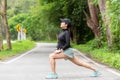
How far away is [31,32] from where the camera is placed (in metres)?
90.1

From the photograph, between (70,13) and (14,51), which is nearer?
(14,51)

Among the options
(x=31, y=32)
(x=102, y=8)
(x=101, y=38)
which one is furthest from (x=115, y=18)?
(x=31, y=32)

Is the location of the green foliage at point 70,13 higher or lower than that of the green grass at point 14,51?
higher

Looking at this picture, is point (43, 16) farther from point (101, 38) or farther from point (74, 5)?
point (101, 38)

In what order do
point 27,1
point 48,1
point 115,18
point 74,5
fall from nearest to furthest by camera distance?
point 115,18 → point 74,5 → point 48,1 → point 27,1

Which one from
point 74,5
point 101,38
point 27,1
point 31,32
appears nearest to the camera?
point 101,38

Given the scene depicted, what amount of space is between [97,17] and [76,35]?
64.9ft

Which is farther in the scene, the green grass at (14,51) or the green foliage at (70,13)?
the green foliage at (70,13)

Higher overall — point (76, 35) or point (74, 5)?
point (74, 5)

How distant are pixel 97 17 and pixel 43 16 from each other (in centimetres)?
2119

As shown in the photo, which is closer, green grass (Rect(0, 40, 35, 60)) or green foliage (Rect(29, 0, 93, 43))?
green grass (Rect(0, 40, 35, 60))

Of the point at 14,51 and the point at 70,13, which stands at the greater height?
the point at 70,13

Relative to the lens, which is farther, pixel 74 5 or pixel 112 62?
pixel 74 5

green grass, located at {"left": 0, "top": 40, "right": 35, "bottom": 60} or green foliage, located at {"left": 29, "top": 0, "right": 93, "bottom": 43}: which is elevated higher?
green foliage, located at {"left": 29, "top": 0, "right": 93, "bottom": 43}
